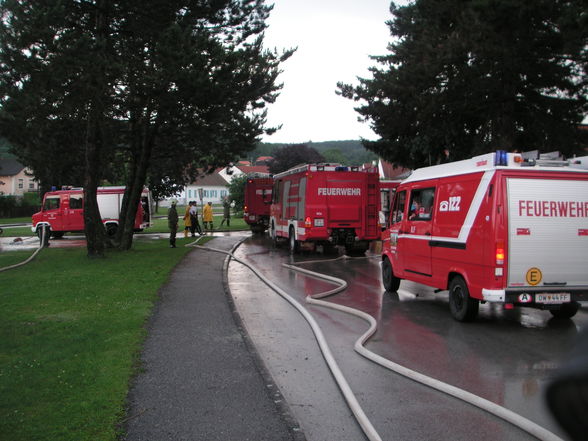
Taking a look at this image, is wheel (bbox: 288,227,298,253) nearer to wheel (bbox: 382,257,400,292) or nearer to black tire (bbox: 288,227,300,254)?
black tire (bbox: 288,227,300,254)

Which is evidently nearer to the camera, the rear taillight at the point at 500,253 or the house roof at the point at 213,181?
the rear taillight at the point at 500,253

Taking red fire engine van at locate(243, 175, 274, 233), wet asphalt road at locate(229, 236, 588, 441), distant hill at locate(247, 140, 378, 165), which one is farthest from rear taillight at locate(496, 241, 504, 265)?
distant hill at locate(247, 140, 378, 165)

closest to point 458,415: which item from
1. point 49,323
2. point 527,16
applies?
point 49,323

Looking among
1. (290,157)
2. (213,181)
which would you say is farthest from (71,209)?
(213,181)

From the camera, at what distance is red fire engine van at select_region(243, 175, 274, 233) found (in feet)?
102

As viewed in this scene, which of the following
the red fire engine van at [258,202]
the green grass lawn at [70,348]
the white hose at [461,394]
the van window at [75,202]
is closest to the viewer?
the white hose at [461,394]

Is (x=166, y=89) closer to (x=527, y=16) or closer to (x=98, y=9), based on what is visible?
(x=98, y=9)

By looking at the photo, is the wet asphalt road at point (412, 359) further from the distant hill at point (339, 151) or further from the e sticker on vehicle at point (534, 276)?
the distant hill at point (339, 151)

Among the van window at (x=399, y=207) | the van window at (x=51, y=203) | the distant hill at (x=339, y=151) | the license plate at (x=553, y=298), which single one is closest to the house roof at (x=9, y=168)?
the distant hill at (x=339, y=151)

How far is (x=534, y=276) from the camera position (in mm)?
8039

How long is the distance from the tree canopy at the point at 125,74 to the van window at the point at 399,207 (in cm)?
681

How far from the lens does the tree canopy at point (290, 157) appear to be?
65644 mm

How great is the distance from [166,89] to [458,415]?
44.0 feet

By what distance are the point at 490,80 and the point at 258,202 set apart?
16.7m
